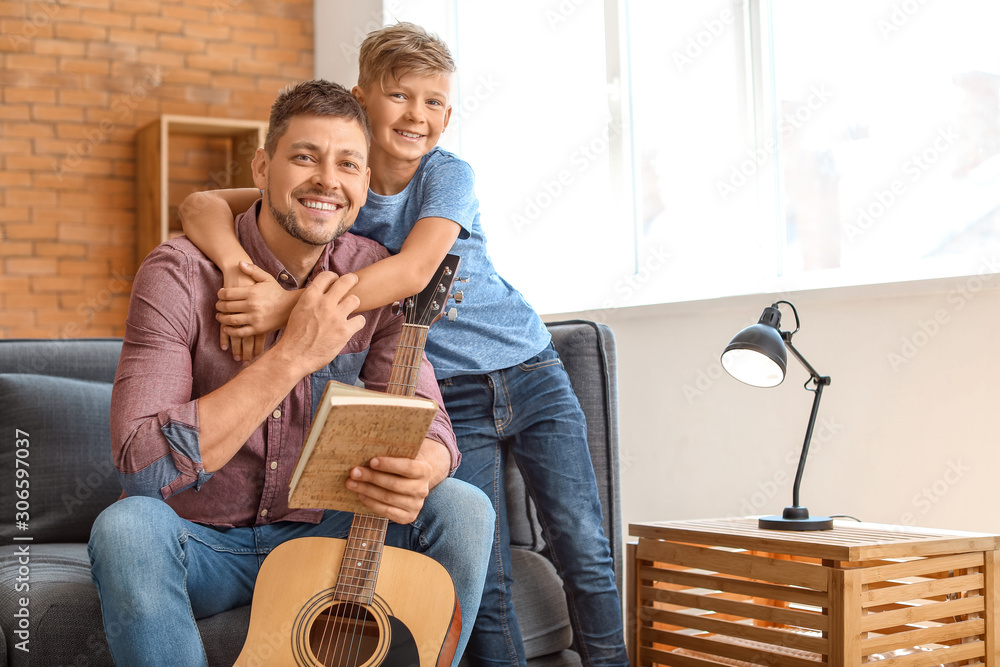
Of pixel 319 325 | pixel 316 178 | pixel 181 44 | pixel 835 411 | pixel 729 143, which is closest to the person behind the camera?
pixel 319 325

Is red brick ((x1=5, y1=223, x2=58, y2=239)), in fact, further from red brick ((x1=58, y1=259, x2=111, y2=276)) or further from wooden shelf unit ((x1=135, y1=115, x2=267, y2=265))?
wooden shelf unit ((x1=135, y1=115, x2=267, y2=265))

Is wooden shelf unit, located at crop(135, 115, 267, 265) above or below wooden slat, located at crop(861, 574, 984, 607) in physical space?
above

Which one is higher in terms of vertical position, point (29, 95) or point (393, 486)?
point (29, 95)

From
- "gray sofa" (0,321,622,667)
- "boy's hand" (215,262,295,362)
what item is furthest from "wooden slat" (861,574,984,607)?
"boy's hand" (215,262,295,362)

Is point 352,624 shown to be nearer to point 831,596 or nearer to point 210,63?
point 831,596

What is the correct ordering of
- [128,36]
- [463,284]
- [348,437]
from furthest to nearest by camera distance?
[128,36] < [463,284] < [348,437]

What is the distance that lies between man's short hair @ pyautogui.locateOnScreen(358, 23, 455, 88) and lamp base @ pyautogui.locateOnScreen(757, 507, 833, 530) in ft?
3.61

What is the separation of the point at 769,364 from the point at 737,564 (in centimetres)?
37

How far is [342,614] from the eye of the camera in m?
1.29

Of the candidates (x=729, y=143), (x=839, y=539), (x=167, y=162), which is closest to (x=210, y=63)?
(x=167, y=162)

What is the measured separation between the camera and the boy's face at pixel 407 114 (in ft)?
6.10

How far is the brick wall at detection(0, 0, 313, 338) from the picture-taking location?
162 inches

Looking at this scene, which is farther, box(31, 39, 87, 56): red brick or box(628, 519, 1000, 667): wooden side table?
box(31, 39, 87, 56): red brick

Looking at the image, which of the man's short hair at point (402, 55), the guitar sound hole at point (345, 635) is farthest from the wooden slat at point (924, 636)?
the man's short hair at point (402, 55)
